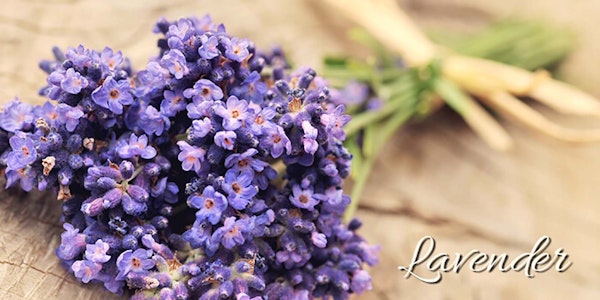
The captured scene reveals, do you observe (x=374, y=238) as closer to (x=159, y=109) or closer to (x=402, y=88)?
(x=402, y=88)

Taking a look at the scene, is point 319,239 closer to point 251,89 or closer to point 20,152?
point 251,89

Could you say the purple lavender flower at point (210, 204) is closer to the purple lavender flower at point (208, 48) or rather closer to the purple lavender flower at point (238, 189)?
the purple lavender flower at point (238, 189)

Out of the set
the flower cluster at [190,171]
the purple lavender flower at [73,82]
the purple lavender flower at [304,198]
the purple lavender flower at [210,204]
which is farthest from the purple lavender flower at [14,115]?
the purple lavender flower at [304,198]

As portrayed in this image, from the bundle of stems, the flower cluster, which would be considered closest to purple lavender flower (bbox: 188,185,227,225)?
the flower cluster

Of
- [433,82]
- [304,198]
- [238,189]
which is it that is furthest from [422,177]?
[238,189]

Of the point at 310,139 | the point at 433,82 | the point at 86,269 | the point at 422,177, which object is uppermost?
the point at 433,82

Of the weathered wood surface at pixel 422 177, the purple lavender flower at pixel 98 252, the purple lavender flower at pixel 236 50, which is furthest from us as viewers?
the weathered wood surface at pixel 422 177

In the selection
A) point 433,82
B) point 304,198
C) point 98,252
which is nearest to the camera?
point 98,252
